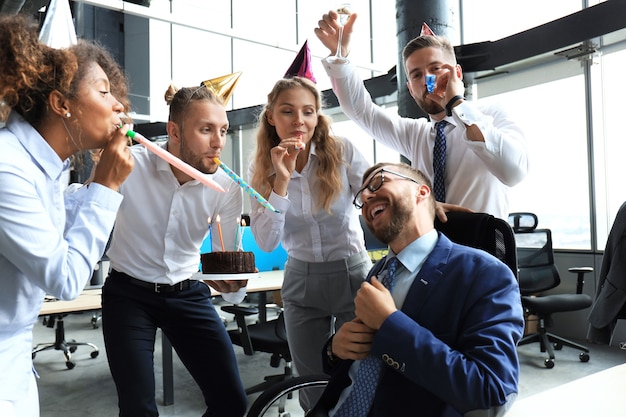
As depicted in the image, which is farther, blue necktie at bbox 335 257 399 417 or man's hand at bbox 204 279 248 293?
man's hand at bbox 204 279 248 293

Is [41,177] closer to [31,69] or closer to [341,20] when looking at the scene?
[31,69]

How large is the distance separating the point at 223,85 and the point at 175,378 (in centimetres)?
297

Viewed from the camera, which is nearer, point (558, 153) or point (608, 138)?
point (608, 138)

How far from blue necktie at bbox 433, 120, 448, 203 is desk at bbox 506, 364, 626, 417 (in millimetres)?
801

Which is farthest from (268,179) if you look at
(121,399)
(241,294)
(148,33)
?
(148,33)

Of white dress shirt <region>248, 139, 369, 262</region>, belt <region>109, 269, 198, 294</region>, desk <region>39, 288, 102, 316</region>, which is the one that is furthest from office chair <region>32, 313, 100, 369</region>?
white dress shirt <region>248, 139, 369, 262</region>

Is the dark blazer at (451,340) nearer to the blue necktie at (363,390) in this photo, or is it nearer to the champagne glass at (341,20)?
the blue necktie at (363,390)

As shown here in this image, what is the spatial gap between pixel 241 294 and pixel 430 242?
902mm

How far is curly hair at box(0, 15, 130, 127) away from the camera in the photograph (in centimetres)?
113

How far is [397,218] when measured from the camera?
145 cm

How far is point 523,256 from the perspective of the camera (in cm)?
498

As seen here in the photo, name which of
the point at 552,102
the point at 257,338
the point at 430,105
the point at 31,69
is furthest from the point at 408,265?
the point at 552,102

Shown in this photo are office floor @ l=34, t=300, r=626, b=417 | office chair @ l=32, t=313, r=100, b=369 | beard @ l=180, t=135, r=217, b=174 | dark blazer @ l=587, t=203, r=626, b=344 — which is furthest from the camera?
office chair @ l=32, t=313, r=100, b=369

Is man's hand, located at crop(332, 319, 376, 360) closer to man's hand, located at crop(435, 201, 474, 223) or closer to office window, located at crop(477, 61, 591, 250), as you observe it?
man's hand, located at crop(435, 201, 474, 223)
